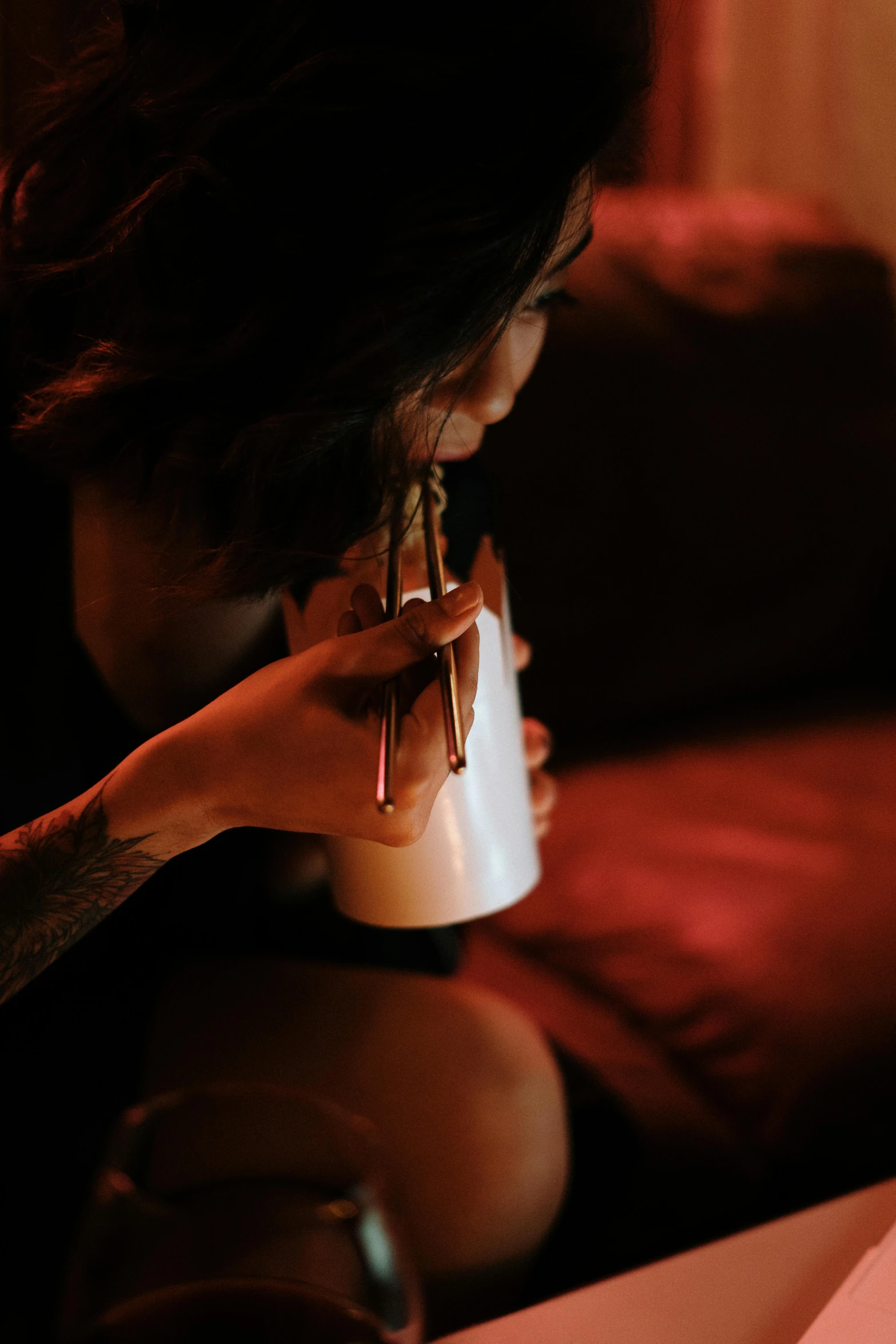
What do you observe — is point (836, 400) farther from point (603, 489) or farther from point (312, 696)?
point (312, 696)

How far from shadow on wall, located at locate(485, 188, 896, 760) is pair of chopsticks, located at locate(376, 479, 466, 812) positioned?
0.54m

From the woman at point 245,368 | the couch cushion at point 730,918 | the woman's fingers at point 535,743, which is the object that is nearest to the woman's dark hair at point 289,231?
the woman at point 245,368

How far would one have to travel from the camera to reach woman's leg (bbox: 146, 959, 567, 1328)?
62cm

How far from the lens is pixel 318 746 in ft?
1.33

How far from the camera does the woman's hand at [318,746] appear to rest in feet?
1.31

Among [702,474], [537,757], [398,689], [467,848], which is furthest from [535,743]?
[702,474]

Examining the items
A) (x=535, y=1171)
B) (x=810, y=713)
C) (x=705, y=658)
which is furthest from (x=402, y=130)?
(x=810, y=713)

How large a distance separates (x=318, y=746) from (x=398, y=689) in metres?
0.04

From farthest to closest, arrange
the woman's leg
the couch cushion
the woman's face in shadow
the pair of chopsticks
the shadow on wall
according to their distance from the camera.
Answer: the shadow on wall < the couch cushion < the woman's leg < the woman's face in shadow < the pair of chopsticks

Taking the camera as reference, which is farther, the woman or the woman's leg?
the woman's leg

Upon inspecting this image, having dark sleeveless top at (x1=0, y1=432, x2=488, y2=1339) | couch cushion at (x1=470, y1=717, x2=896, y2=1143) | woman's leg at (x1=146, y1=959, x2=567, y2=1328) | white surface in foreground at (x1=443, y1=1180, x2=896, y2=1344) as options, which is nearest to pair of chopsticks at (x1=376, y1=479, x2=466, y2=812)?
dark sleeveless top at (x1=0, y1=432, x2=488, y2=1339)

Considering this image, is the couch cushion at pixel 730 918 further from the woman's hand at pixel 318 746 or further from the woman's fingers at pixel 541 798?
the woman's hand at pixel 318 746

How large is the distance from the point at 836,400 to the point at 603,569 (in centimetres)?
32

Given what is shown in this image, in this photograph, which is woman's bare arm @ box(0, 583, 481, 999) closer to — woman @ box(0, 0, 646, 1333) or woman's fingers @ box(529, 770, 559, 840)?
woman @ box(0, 0, 646, 1333)
